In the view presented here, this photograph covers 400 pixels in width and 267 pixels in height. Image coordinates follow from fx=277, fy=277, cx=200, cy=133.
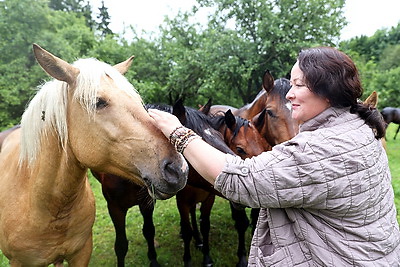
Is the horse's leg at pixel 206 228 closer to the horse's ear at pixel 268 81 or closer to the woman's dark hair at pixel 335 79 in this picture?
the horse's ear at pixel 268 81

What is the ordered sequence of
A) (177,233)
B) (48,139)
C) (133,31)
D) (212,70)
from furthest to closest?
(133,31)
(212,70)
(177,233)
(48,139)

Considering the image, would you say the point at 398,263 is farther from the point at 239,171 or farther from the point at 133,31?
the point at 133,31

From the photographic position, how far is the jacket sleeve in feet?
3.59

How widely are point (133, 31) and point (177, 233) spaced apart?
497 inches

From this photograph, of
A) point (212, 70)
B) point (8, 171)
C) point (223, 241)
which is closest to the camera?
point (8, 171)

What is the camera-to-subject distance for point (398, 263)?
4.17ft

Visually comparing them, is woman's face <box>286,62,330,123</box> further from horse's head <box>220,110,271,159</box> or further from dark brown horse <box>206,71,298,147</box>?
dark brown horse <box>206,71,298,147</box>

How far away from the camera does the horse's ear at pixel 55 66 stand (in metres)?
1.53

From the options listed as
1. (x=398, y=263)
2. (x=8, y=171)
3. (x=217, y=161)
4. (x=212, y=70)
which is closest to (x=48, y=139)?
(x=8, y=171)

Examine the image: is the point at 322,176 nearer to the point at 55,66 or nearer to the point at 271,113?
the point at 55,66

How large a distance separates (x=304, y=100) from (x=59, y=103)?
144cm

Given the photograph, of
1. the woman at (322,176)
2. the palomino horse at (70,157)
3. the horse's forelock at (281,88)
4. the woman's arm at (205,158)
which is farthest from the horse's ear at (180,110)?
the horse's forelock at (281,88)

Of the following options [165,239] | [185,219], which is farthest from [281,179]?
[165,239]

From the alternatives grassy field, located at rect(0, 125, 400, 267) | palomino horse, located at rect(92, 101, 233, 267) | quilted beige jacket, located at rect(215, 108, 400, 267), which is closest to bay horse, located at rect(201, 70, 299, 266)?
grassy field, located at rect(0, 125, 400, 267)
